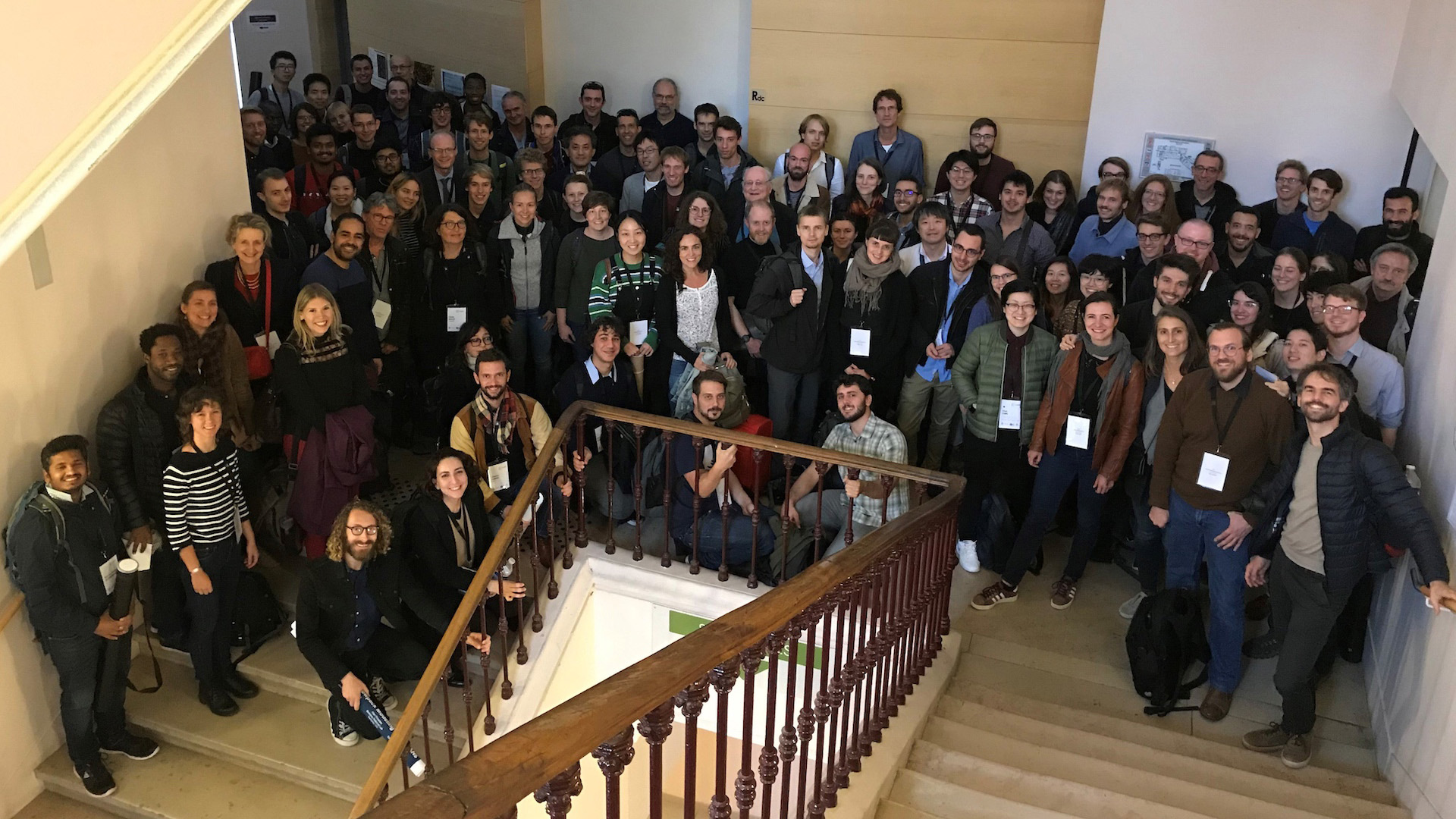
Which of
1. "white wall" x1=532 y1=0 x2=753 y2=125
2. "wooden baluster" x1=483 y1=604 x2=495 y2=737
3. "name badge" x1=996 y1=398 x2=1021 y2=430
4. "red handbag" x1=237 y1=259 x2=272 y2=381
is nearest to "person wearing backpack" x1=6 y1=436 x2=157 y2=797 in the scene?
"red handbag" x1=237 y1=259 x2=272 y2=381

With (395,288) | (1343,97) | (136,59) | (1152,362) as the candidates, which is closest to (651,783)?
(136,59)

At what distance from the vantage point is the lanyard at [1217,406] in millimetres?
4543

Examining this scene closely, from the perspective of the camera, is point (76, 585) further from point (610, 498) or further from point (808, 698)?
point (808, 698)

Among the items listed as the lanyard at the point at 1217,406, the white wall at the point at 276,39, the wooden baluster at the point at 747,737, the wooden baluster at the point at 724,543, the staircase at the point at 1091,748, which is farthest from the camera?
the white wall at the point at 276,39

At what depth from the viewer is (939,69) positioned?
324 inches

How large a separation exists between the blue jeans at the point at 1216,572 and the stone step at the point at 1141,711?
0.53ft

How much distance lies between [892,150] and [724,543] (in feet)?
13.0

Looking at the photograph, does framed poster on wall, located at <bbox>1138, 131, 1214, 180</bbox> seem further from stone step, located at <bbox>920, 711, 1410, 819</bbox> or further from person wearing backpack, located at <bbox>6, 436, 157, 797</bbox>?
person wearing backpack, located at <bbox>6, 436, 157, 797</bbox>

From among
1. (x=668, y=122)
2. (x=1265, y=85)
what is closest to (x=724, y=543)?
(x=668, y=122)

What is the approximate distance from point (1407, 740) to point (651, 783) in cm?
341

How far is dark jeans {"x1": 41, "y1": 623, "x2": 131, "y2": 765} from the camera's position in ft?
16.0

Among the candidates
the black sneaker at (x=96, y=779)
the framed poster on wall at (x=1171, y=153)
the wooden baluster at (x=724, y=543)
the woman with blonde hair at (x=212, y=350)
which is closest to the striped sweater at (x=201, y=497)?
the woman with blonde hair at (x=212, y=350)

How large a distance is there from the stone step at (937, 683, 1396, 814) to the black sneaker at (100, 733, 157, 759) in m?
3.54

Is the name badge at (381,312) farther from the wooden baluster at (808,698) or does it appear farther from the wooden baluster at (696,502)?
the wooden baluster at (808,698)
